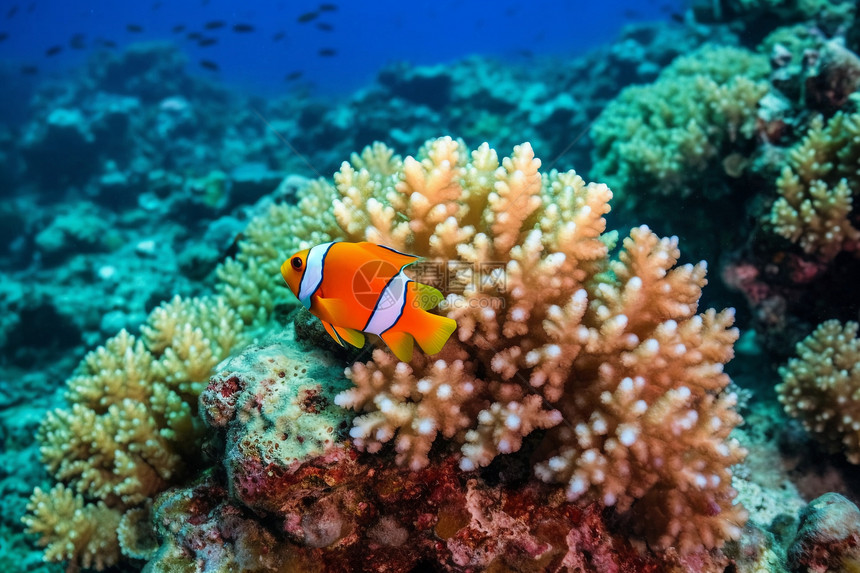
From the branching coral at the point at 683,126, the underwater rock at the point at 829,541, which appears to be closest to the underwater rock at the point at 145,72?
the branching coral at the point at 683,126

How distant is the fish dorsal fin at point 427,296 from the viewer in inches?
74.0


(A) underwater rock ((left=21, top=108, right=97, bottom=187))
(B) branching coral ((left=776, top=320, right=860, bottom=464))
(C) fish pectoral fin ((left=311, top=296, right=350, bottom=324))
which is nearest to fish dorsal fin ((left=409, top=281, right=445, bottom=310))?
(C) fish pectoral fin ((left=311, top=296, right=350, bottom=324))

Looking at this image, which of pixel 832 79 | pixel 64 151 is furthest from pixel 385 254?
pixel 64 151

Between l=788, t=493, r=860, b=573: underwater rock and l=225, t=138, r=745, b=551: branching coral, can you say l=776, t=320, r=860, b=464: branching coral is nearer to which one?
l=788, t=493, r=860, b=573: underwater rock

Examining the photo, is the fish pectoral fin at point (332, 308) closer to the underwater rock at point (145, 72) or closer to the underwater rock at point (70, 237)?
the underwater rock at point (70, 237)

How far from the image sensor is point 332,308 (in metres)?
1.75

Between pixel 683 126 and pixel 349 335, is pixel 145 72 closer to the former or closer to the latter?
pixel 683 126

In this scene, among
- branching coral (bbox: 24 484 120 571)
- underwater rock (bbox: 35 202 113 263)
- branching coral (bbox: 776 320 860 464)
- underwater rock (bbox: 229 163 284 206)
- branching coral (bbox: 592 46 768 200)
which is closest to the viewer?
branching coral (bbox: 24 484 120 571)

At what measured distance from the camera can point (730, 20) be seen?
1134 cm

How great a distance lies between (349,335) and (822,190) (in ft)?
14.4

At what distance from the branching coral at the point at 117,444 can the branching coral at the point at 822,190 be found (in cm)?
508

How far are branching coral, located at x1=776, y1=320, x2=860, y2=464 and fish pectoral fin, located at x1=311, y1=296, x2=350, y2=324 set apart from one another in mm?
3545

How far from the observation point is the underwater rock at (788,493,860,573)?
2215mm

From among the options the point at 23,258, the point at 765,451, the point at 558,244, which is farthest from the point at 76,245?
the point at 765,451
